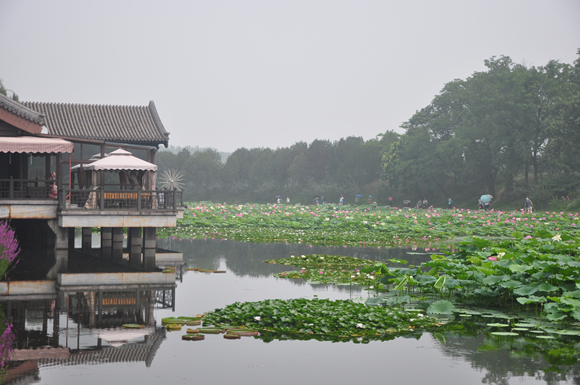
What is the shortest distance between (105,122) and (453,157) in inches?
1388

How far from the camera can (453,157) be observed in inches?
2052

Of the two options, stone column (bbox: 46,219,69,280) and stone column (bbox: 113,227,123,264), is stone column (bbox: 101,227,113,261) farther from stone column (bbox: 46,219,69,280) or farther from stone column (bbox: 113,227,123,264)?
stone column (bbox: 46,219,69,280)

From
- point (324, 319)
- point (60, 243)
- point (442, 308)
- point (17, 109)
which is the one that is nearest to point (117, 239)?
point (60, 243)

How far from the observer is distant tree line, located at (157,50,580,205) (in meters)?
45.9

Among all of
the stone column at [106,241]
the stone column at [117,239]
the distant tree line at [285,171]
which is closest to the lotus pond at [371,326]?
the stone column at [117,239]

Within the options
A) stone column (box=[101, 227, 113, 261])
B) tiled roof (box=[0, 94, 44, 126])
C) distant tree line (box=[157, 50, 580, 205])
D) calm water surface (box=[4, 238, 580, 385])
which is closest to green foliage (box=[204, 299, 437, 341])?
calm water surface (box=[4, 238, 580, 385])

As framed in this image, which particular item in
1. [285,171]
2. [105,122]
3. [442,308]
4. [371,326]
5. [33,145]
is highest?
[285,171]

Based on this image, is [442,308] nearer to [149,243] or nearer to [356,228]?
[149,243]

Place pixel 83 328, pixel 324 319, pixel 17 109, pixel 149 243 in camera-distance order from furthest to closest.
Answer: pixel 149 243 < pixel 17 109 < pixel 324 319 < pixel 83 328

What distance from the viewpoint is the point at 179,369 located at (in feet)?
20.9

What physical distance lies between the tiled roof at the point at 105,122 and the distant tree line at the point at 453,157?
1256 inches

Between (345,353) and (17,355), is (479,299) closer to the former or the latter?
(345,353)

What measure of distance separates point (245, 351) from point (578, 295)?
200 inches

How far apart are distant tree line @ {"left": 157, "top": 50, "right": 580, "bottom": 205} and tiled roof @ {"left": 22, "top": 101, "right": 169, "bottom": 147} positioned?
31.9 m
